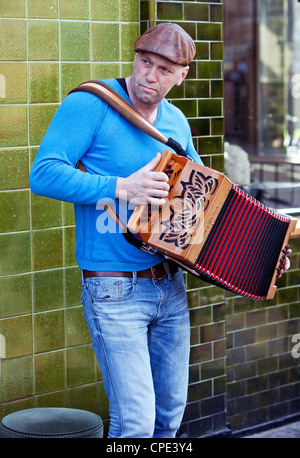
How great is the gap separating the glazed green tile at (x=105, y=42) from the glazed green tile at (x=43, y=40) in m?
0.21

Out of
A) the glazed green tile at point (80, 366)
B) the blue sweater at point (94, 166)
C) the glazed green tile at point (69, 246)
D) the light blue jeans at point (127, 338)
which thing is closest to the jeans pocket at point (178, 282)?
the light blue jeans at point (127, 338)

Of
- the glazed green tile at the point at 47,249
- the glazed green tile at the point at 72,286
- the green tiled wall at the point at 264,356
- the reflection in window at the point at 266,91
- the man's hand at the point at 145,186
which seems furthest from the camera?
the reflection in window at the point at 266,91

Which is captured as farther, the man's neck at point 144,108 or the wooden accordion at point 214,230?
the man's neck at point 144,108

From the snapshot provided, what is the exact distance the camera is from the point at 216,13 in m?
4.01

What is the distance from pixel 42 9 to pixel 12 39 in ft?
0.71

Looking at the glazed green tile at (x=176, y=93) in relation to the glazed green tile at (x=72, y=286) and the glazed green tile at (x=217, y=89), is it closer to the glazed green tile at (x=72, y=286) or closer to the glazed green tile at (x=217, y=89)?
the glazed green tile at (x=217, y=89)

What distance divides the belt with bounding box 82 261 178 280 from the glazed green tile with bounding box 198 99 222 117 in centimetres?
145

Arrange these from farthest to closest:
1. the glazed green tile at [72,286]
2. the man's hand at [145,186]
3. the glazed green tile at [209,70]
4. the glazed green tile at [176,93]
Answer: the glazed green tile at [209,70] → the glazed green tile at [176,93] → the glazed green tile at [72,286] → the man's hand at [145,186]

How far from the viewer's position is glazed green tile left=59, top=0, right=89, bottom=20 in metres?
3.52

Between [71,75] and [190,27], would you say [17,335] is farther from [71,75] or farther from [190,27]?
[190,27]

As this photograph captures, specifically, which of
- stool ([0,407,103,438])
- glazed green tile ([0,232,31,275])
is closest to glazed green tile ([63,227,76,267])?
glazed green tile ([0,232,31,275])

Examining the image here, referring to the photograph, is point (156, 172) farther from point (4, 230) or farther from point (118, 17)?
point (118, 17)

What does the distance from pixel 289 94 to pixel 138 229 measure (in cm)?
303

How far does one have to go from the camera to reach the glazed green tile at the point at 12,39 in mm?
3367
